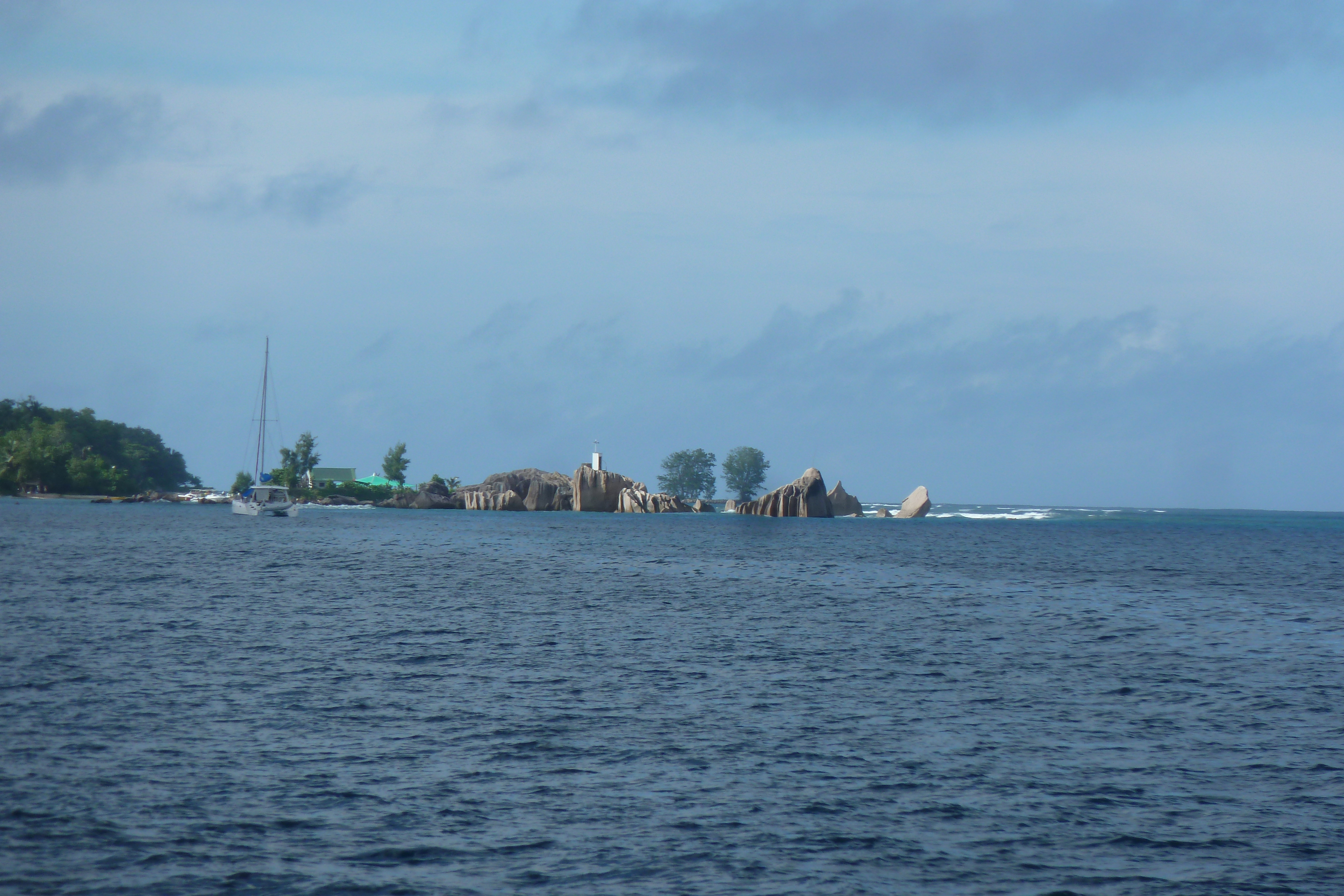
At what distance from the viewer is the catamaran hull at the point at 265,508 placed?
177125 millimetres

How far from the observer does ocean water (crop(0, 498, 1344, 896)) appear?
17.6 meters

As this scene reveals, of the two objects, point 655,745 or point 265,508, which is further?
point 265,508

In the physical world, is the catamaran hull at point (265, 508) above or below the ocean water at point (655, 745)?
above

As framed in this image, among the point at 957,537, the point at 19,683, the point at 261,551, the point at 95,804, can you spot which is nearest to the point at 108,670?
the point at 19,683

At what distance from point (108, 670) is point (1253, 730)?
110 feet

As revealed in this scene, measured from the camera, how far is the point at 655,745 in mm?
25328

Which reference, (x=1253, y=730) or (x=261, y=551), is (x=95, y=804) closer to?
(x=1253, y=730)

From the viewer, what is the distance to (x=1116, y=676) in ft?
120

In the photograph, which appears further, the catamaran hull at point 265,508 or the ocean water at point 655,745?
the catamaran hull at point 265,508

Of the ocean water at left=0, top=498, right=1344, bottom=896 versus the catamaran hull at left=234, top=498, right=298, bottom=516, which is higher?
the catamaran hull at left=234, top=498, right=298, bottom=516

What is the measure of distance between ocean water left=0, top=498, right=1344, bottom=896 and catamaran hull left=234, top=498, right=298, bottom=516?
120393 millimetres

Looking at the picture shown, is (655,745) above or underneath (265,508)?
underneath

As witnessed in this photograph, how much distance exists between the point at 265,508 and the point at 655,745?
166 m

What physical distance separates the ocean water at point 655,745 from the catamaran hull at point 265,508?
120 meters
